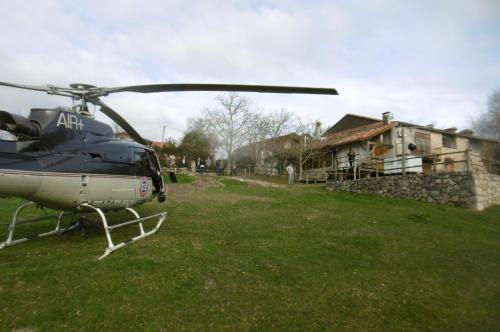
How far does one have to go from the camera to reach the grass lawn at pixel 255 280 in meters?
4.28

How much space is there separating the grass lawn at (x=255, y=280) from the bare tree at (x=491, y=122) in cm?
4861

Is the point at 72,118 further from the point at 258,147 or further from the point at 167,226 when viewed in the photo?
the point at 258,147

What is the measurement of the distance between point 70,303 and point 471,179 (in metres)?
18.1

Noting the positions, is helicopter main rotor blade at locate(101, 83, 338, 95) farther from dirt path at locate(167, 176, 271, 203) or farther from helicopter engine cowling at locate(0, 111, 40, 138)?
dirt path at locate(167, 176, 271, 203)

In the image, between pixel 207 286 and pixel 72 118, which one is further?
pixel 72 118

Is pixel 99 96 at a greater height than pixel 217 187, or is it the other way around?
pixel 99 96

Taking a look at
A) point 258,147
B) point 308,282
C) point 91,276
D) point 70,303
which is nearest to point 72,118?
point 91,276

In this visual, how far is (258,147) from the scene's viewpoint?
42969 millimetres

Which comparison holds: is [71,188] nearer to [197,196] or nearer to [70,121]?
[70,121]

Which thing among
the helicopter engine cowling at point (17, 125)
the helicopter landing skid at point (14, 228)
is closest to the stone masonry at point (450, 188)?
the helicopter landing skid at point (14, 228)

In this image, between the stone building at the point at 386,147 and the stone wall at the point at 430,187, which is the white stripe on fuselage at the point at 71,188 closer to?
the stone wall at the point at 430,187

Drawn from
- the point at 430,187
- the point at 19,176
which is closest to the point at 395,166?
the point at 430,187

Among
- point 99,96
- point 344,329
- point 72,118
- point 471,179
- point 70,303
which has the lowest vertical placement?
point 344,329

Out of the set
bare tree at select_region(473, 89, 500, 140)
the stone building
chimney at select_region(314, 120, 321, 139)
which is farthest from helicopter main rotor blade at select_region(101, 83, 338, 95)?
bare tree at select_region(473, 89, 500, 140)
